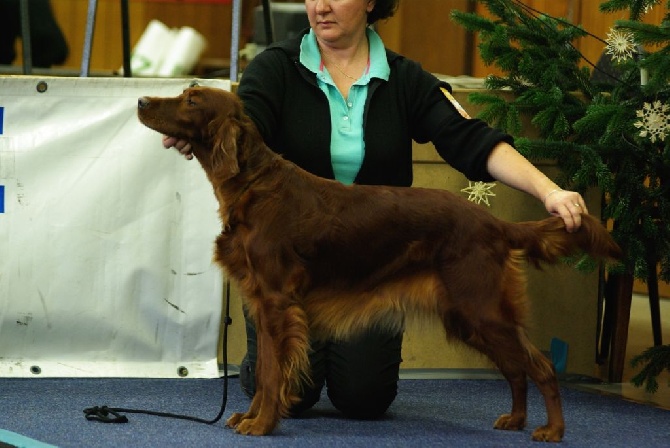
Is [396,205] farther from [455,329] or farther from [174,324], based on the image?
[174,324]

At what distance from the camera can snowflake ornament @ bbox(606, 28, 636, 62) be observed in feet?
10.6

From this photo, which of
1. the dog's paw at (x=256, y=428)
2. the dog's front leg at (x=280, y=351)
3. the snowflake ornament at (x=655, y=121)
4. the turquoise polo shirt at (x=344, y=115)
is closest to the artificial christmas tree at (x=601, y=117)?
the snowflake ornament at (x=655, y=121)

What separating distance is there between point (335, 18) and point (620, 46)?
3.09 ft

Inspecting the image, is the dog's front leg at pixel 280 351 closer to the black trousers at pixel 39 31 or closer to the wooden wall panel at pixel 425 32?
the black trousers at pixel 39 31

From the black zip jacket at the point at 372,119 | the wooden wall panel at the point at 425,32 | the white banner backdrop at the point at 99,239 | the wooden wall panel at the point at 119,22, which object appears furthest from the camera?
the wooden wall panel at the point at 425,32

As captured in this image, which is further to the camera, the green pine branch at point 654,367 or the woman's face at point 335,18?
the green pine branch at point 654,367

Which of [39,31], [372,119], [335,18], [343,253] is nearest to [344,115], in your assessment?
[372,119]

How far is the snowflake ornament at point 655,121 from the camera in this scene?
3.08 metres

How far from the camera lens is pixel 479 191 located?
11.7 feet

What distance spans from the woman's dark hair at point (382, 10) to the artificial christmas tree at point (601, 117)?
409 mm

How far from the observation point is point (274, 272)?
96.7 inches

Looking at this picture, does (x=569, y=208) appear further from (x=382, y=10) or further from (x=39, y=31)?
(x=39, y=31)

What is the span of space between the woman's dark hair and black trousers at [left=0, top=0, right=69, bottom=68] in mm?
3278

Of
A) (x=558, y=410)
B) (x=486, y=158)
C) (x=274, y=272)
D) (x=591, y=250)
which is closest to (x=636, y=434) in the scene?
(x=558, y=410)
